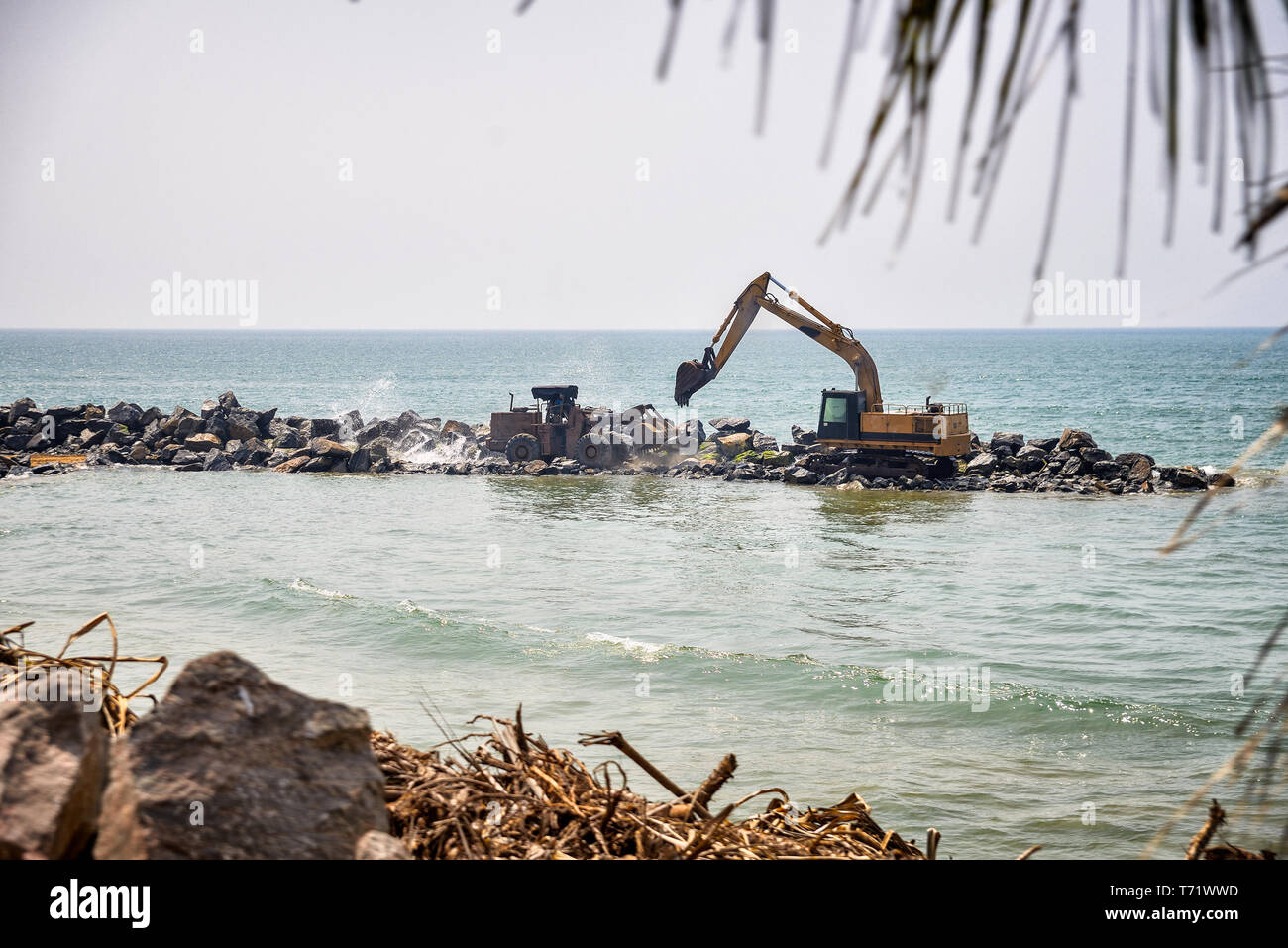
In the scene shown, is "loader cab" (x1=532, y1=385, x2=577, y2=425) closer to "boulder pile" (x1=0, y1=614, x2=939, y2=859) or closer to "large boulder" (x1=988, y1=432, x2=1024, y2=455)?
"large boulder" (x1=988, y1=432, x2=1024, y2=455)

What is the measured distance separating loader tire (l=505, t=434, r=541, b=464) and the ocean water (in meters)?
1.86

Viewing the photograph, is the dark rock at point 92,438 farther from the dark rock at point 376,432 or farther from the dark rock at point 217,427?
the dark rock at point 376,432

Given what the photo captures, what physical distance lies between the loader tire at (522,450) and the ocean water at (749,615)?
1865mm

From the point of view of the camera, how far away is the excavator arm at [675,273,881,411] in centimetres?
2777

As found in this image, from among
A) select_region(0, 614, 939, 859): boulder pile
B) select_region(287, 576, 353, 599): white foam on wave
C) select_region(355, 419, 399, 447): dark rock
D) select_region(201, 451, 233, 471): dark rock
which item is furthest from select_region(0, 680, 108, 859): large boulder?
select_region(355, 419, 399, 447): dark rock

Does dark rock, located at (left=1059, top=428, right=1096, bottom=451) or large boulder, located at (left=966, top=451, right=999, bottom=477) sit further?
dark rock, located at (left=1059, top=428, right=1096, bottom=451)

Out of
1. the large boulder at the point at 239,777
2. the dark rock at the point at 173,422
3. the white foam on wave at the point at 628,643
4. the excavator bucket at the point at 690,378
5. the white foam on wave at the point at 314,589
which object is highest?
the excavator bucket at the point at 690,378

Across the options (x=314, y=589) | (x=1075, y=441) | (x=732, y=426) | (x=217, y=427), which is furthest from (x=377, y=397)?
(x=314, y=589)

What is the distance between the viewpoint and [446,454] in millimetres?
32312

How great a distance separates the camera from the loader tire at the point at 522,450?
30.0 m

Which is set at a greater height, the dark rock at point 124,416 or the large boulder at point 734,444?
the dark rock at point 124,416

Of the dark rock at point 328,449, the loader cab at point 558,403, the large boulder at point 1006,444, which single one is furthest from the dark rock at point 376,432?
the large boulder at point 1006,444
